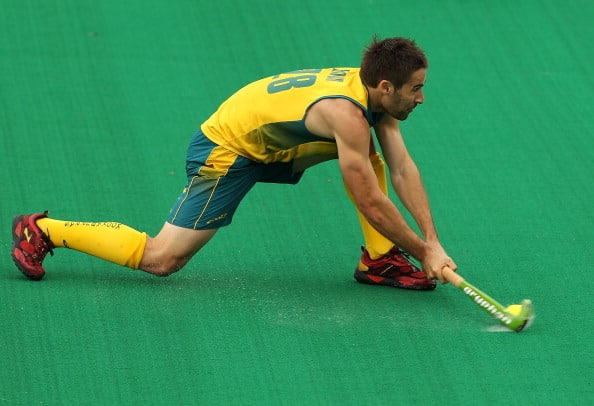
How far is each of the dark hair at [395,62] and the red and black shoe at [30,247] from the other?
1.59m

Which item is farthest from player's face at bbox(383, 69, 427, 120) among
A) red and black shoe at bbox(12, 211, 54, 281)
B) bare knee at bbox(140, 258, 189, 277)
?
red and black shoe at bbox(12, 211, 54, 281)

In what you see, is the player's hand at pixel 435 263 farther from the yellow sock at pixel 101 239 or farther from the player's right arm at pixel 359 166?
the yellow sock at pixel 101 239

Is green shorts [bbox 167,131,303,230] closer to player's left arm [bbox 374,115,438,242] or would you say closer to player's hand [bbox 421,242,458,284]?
player's left arm [bbox 374,115,438,242]

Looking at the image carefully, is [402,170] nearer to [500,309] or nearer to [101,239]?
[500,309]

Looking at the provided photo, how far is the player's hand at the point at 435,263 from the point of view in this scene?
521 cm

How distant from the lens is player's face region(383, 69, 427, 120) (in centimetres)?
519

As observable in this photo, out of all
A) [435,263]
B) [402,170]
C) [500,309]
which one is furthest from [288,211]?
[500,309]

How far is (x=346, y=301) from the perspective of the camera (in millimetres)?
5488

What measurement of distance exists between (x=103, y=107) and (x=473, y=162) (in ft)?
6.72

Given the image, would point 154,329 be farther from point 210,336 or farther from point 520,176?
point 520,176

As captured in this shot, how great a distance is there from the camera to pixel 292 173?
18.6ft

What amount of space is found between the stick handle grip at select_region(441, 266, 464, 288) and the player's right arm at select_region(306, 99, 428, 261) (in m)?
0.12

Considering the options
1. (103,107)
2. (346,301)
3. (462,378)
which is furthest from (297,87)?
(103,107)

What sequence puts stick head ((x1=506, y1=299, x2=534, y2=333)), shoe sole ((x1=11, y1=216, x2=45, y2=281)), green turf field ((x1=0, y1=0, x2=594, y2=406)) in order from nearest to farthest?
Result: green turf field ((x1=0, y1=0, x2=594, y2=406))
stick head ((x1=506, y1=299, x2=534, y2=333))
shoe sole ((x1=11, y1=216, x2=45, y2=281))
